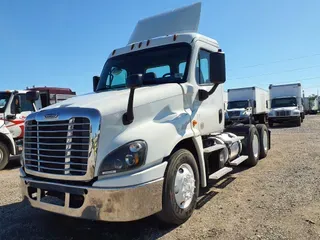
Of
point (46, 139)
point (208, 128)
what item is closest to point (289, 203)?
point (208, 128)

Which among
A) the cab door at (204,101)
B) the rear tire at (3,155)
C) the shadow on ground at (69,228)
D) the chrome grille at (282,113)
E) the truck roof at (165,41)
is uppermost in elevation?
the truck roof at (165,41)

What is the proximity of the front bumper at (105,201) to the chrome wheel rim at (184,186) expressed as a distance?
39 centimetres

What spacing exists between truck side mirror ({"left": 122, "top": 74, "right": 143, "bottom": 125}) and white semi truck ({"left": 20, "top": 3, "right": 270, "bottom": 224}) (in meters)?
0.01

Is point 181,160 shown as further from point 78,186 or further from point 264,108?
point 264,108

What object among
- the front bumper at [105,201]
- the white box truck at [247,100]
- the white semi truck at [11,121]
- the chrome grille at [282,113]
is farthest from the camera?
the chrome grille at [282,113]

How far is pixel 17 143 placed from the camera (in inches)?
387

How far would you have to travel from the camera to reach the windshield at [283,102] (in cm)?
2494

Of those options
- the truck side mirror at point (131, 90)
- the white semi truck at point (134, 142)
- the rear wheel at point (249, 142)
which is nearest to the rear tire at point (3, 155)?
the white semi truck at point (134, 142)

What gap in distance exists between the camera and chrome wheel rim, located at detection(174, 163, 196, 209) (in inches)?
158

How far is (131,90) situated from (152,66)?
5.34 feet

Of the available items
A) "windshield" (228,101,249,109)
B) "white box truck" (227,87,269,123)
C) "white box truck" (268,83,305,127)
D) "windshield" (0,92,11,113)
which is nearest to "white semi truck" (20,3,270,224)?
"windshield" (0,92,11,113)

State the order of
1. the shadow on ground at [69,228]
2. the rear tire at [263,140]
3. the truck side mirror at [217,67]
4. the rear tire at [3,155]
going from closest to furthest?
the shadow on ground at [69,228], the truck side mirror at [217,67], the rear tire at [263,140], the rear tire at [3,155]

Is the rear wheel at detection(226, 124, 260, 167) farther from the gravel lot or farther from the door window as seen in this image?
the door window

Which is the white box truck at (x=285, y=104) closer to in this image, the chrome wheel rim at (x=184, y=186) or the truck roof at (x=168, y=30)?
the truck roof at (x=168, y=30)
